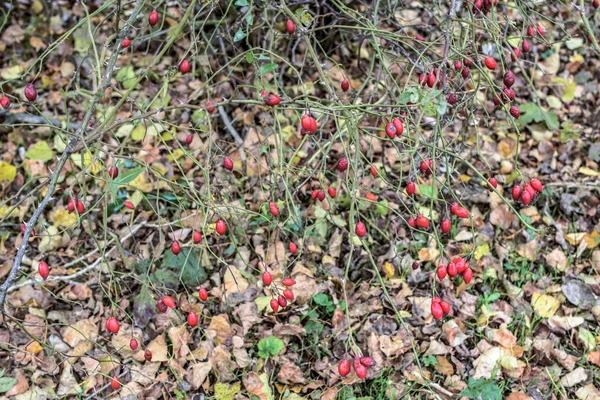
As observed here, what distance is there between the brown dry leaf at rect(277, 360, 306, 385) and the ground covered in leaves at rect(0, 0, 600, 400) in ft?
0.04

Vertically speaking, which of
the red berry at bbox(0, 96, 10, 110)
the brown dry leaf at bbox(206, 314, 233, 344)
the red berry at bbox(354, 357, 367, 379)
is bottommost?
the brown dry leaf at bbox(206, 314, 233, 344)

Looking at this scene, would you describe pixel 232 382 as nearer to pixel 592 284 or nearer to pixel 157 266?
pixel 157 266

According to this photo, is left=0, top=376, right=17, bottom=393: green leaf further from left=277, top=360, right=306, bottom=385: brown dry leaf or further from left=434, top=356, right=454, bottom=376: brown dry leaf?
left=434, top=356, right=454, bottom=376: brown dry leaf

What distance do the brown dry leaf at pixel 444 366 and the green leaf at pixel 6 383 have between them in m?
1.58

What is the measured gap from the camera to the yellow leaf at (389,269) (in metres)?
2.80

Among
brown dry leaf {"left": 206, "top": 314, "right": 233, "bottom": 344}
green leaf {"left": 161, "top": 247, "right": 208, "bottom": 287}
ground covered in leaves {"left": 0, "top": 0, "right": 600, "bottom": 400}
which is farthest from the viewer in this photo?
green leaf {"left": 161, "top": 247, "right": 208, "bottom": 287}

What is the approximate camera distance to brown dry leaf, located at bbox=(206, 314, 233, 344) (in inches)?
102

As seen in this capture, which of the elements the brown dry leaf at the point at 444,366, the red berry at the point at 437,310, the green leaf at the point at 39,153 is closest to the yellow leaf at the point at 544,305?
the brown dry leaf at the point at 444,366

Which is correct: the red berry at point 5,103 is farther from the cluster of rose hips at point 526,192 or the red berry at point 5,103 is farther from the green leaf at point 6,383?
the cluster of rose hips at point 526,192

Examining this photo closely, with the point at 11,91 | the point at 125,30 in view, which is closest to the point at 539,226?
the point at 125,30

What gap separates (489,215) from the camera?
306cm

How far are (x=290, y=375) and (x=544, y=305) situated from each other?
3.57ft

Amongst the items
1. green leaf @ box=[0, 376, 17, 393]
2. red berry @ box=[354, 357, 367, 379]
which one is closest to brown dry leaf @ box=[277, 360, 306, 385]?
red berry @ box=[354, 357, 367, 379]

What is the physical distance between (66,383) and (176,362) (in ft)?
1.36
